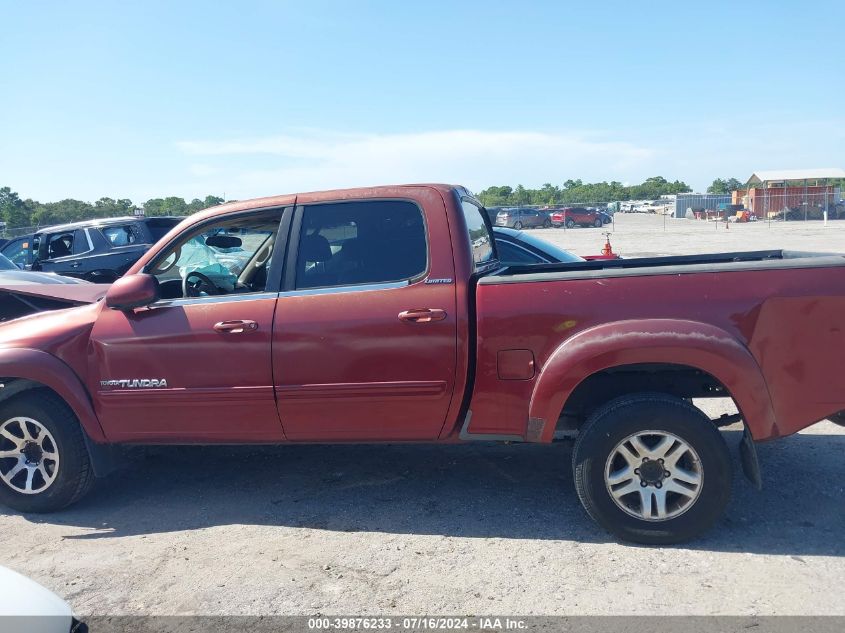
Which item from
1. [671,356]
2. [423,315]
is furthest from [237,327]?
[671,356]

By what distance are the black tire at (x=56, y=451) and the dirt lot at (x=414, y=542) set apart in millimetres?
125

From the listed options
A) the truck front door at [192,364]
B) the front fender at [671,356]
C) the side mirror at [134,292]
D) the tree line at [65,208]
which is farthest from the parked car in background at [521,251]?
the tree line at [65,208]

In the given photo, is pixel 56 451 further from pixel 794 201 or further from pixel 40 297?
pixel 794 201

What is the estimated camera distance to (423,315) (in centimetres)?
389

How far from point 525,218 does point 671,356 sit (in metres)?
44.0

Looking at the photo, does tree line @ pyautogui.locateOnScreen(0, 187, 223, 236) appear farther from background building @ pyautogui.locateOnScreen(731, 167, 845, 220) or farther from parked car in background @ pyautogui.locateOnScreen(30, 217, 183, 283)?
background building @ pyautogui.locateOnScreen(731, 167, 845, 220)

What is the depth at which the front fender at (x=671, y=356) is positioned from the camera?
355 centimetres

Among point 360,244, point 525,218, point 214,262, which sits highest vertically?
point 525,218

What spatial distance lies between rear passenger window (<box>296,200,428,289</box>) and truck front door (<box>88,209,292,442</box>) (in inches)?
9.3

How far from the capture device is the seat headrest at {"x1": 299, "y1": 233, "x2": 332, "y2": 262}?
4.23m

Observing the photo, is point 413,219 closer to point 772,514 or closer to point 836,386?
point 836,386

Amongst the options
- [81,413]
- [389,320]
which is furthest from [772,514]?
[81,413]

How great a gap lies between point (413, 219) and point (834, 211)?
47.5 m

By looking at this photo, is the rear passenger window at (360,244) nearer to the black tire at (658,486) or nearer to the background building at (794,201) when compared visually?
the black tire at (658,486)
